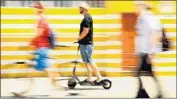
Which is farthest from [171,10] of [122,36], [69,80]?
[69,80]

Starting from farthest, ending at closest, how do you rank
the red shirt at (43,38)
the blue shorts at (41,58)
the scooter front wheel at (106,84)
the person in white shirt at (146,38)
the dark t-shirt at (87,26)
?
1. the scooter front wheel at (106,84)
2. the dark t-shirt at (87,26)
3. the red shirt at (43,38)
4. the blue shorts at (41,58)
5. the person in white shirt at (146,38)

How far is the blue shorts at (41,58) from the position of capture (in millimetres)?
9906

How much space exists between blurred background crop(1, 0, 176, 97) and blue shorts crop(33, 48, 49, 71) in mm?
2748

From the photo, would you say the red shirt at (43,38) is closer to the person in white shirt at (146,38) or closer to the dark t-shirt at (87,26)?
the dark t-shirt at (87,26)

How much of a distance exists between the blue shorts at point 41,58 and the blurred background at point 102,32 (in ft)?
9.02

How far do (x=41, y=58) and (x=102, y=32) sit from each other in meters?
3.22

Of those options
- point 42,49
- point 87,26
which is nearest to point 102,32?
point 87,26

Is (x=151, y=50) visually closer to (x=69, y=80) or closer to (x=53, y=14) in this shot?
(x=69, y=80)

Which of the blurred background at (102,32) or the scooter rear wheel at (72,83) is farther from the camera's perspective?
A: the blurred background at (102,32)

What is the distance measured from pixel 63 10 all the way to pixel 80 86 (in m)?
2.35

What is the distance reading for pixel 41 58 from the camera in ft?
32.6

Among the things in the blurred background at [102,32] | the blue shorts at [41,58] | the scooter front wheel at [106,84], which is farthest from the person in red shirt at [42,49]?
the blurred background at [102,32]

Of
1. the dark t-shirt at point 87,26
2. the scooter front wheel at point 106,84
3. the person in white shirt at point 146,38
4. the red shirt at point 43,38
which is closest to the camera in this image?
the person in white shirt at point 146,38

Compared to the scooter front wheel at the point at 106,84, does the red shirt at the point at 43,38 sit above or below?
above
